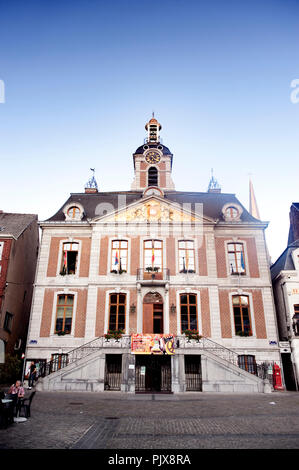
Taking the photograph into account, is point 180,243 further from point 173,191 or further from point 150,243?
point 173,191

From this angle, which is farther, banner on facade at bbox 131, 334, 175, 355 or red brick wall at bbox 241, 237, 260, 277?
red brick wall at bbox 241, 237, 260, 277

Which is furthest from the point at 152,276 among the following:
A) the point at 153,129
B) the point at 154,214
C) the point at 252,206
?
the point at 252,206

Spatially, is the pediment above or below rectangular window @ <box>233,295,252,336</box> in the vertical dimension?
above

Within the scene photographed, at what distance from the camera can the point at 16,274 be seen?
2689cm

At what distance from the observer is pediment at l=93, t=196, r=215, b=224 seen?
25.3m

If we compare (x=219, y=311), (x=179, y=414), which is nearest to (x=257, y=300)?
(x=219, y=311)

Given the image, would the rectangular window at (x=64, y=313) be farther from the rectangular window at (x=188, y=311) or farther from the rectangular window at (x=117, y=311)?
the rectangular window at (x=188, y=311)

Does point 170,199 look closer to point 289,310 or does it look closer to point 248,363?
point 289,310

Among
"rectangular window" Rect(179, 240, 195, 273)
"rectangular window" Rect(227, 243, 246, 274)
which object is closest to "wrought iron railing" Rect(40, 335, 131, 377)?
"rectangular window" Rect(179, 240, 195, 273)

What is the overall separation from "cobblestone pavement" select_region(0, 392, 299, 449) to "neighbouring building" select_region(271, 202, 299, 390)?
8227mm

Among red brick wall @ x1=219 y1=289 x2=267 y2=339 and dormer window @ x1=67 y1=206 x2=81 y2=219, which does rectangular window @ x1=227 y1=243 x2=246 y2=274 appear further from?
dormer window @ x1=67 y1=206 x2=81 y2=219

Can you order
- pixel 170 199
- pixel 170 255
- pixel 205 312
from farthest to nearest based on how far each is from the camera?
pixel 170 199 < pixel 170 255 < pixel 205 312

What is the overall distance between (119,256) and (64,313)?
557 centimetres
